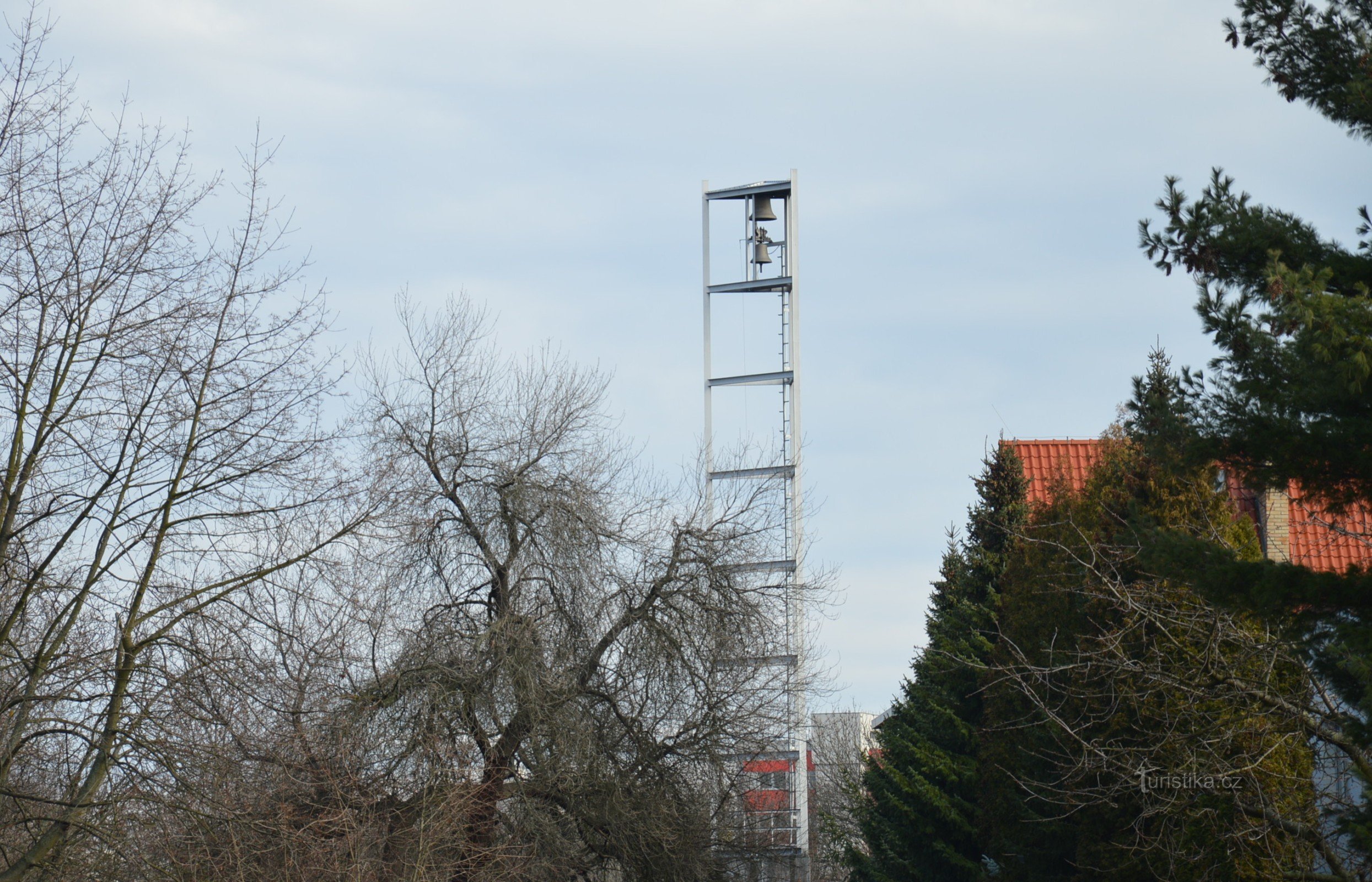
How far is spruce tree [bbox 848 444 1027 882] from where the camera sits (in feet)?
70.2

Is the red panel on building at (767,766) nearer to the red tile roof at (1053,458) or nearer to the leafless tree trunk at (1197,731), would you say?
the leafless tree trunk at (1197,731)

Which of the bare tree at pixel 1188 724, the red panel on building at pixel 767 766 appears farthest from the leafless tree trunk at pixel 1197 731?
the red panel on building at pixel 767 766

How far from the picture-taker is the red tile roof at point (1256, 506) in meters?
13.6

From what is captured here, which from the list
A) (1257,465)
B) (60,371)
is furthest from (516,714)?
(1257,465)

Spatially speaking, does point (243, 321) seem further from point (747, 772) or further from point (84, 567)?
point (747, 772)

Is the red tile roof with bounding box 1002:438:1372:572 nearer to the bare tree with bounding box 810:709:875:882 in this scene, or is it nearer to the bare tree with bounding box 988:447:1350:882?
the bare tree with bounding box 988:447:1350:882

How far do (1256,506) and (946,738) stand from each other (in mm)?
6613

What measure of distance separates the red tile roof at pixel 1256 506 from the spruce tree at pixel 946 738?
3.37ft

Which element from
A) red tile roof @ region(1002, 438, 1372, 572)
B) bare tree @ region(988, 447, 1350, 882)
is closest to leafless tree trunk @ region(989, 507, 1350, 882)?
bare tree @ region(988, 447, 1350, 882)

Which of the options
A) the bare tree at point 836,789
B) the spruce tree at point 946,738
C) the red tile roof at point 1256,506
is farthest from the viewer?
the bare tree at point 836,789

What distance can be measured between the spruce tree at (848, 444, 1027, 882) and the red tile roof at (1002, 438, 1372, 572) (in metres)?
1.03

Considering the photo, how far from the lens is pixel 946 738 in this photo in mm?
22172

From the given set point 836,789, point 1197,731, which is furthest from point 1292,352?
point 836,789

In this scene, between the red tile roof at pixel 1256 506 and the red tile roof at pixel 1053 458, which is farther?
the red tile roof at pixel 1053 458
